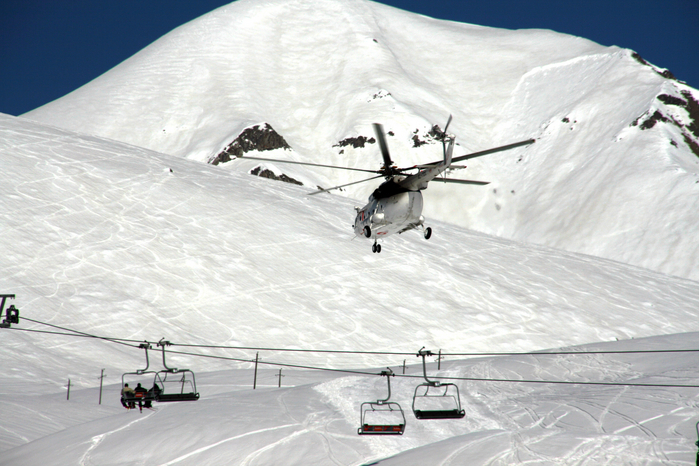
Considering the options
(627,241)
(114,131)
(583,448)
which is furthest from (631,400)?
(114,131)

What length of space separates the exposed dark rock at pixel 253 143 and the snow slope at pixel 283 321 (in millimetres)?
55427

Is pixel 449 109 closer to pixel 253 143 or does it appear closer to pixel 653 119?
pixel 653 119

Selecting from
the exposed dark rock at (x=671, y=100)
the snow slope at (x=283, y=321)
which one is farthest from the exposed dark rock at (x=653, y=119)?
the snow slope at (x=283, y=321)

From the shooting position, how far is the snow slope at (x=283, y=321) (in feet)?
77.7

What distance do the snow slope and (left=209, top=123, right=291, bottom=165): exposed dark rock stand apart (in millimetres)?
55427

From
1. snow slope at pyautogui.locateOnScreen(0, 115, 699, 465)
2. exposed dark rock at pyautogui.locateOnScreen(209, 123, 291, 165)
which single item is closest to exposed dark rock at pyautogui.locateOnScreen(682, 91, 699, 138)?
snow slope at pyautogui.locateOnScreen(0, 115, 699, 465)

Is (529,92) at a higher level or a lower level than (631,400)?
higher

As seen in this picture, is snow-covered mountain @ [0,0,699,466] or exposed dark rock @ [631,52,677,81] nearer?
snow-covered mountain @ [0,0,699,466]

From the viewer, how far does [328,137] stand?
133 meters

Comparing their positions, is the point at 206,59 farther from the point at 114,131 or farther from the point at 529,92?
the point at 529,92

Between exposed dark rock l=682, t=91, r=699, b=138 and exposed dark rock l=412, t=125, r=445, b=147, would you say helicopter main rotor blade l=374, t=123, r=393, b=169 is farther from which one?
exposed dark rock l=682, t=91, r=699, b=138

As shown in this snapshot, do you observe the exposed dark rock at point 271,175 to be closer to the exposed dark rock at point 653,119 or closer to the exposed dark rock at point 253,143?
the exposed dark rock at point 253,143

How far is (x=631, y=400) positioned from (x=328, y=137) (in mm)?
108631

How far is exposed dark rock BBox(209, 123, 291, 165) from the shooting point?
12062 cm
